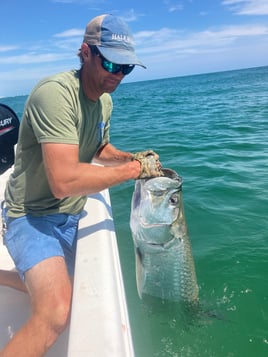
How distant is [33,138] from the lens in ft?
7.57

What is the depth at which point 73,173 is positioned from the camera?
82.9 inches

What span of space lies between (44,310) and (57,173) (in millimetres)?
802

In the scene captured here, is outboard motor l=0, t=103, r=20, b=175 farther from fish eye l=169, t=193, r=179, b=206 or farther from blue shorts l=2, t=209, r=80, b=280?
fish eye l=169, t=193, r=179, b=206

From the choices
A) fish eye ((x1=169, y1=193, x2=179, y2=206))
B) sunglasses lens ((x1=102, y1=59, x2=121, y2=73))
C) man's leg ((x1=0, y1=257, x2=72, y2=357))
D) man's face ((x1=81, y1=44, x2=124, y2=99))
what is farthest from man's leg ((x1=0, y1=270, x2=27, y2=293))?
sunglasses lens ((x1=102, y1=59, x2=121, y2=73))

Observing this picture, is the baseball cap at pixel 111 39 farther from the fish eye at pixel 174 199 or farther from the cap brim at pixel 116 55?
the fish eye at pixel 174 199

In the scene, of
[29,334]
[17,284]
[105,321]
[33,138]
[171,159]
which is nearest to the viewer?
[105,321]

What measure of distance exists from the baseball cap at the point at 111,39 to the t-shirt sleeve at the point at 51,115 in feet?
1.32

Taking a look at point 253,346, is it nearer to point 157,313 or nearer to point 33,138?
point 157,313

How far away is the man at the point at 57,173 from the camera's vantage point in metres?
2.04

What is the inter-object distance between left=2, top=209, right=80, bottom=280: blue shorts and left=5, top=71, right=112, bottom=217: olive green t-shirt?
0.06m

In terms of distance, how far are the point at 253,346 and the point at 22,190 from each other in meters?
2.27

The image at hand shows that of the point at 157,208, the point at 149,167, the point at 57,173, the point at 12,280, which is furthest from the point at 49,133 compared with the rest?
the point at 12,280

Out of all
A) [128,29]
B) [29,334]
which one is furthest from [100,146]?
[29,334]

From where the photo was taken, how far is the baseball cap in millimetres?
2264
